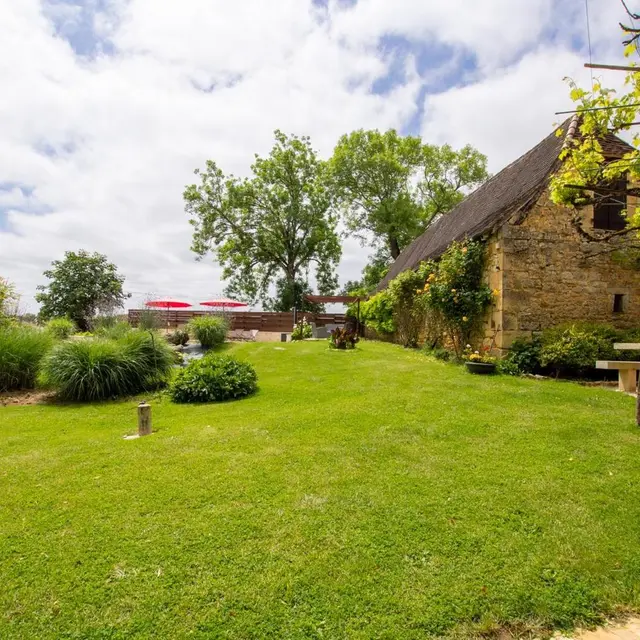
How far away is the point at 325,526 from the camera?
2.56 m

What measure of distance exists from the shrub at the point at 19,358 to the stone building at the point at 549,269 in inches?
382

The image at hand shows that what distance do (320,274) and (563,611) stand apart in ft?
97.7

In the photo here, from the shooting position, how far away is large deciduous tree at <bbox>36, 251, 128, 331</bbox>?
1980cm

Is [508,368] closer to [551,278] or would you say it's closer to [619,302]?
[551,278]

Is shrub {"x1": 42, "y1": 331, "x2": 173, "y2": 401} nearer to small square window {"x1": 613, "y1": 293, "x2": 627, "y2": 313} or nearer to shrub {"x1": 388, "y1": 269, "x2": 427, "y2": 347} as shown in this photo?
shrub {"x1": 388, "y1": 269, "x2": 427, "y2": 347}

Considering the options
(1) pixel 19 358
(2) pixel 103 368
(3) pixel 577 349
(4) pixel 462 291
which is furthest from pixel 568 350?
(1) pixel 19 358

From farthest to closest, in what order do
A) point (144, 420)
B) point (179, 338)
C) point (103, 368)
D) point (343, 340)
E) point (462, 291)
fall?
point (179, 338) → point (343, 340) → point (462, 291) → point (103, 368) → point (144, 420)

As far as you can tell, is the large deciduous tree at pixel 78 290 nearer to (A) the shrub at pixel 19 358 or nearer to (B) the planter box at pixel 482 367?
(A) the shrub at pixel 19 358

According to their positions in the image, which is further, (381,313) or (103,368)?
(381,313)

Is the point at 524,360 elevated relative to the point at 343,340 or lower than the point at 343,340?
lower

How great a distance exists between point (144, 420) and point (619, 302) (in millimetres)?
9847

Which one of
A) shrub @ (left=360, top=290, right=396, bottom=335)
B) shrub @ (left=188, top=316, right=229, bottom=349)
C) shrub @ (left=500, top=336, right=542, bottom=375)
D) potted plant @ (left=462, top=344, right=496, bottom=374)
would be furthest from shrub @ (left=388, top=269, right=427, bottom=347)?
shrub @ (left=188, top=316, right=229, bottom=349)

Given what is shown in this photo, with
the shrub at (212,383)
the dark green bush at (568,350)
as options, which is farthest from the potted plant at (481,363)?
the shrub at (212,383)

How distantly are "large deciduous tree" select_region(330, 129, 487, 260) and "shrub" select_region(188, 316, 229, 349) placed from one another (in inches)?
699
